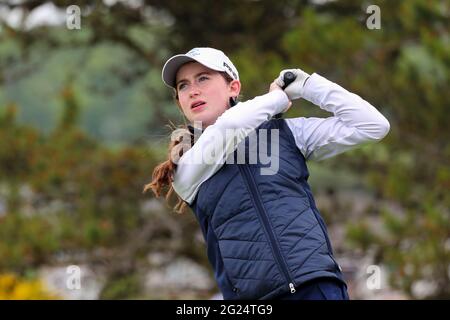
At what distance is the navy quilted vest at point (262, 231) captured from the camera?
320cm

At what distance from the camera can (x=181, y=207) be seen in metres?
3.72

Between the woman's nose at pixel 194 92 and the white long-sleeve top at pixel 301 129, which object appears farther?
the woman's nose at pixel 194 92

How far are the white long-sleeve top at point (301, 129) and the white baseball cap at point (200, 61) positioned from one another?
234 mm

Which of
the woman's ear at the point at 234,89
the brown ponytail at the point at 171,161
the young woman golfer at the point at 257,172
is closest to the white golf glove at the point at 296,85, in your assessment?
the young woman golfer at the point at 257,172

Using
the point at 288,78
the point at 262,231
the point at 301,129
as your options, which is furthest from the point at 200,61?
the point at 262,231

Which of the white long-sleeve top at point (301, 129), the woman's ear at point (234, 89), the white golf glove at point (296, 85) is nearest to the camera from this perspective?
the white long-sleeve top at point (301, 129)

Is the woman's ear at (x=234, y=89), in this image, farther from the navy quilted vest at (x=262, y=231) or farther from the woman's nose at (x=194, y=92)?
the navy quilted vest at (x=262, y=231)

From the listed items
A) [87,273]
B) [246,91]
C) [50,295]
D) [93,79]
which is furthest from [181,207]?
[93,79]

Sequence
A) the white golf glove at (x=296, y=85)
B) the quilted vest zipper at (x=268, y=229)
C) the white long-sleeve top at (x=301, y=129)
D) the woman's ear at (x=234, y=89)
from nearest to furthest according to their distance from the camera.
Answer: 1. the quilted vest zipper at (x=268, y=229)
2. the white long-sleeve top at (x=301, y=129)
3. the white golf glove at (x=296, y=85)
4. the woman's ear at (x=234, y=89)

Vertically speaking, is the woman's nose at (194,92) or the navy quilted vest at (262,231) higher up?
the woman's nose at (194,92)

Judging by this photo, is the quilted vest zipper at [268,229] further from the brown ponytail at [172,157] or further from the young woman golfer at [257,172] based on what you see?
the brown ponytail at [172,157]

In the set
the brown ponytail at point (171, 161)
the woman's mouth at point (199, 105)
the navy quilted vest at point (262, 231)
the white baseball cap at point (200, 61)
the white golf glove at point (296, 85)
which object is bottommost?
the navy quilted vest at point (262, 231)

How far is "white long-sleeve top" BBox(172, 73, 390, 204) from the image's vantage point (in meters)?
3.35
